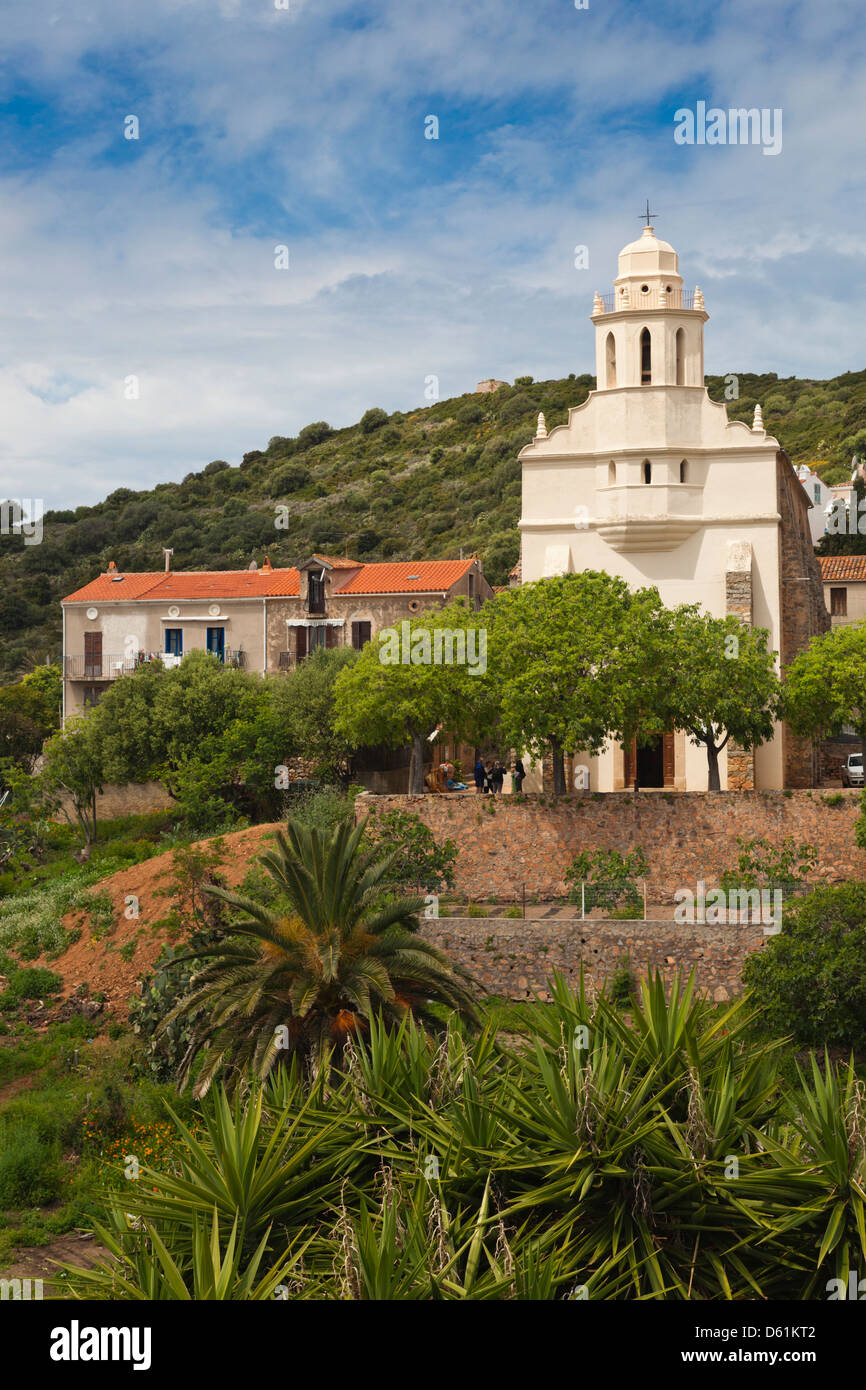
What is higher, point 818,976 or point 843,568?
point 843,568

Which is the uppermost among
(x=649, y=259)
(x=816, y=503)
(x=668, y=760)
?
(x=649, y=259)

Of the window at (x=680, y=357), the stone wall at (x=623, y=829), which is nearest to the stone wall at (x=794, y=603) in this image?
the window at (x=680, y=357)

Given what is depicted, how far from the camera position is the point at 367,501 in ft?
310

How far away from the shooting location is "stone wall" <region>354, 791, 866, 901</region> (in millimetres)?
26938

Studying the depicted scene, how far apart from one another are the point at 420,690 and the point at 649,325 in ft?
40.7

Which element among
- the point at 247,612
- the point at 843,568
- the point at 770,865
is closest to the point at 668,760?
the point at 770,865

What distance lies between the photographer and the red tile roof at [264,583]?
46.6 meters

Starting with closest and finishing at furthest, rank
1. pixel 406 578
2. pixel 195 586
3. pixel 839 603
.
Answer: pixel 406 578 → pixel 839 603 → pixel 195 586

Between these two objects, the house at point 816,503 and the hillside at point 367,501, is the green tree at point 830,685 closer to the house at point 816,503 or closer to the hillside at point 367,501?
the house at point 816,503

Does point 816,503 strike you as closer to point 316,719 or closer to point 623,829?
point 316,719

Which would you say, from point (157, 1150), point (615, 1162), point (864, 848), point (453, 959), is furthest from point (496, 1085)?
point (864, 848)

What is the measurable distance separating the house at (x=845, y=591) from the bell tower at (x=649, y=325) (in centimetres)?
1646

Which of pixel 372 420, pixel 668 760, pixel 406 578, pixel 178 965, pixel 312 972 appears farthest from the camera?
pixel 372 420

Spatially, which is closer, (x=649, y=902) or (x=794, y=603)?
(x=649, y=902)
